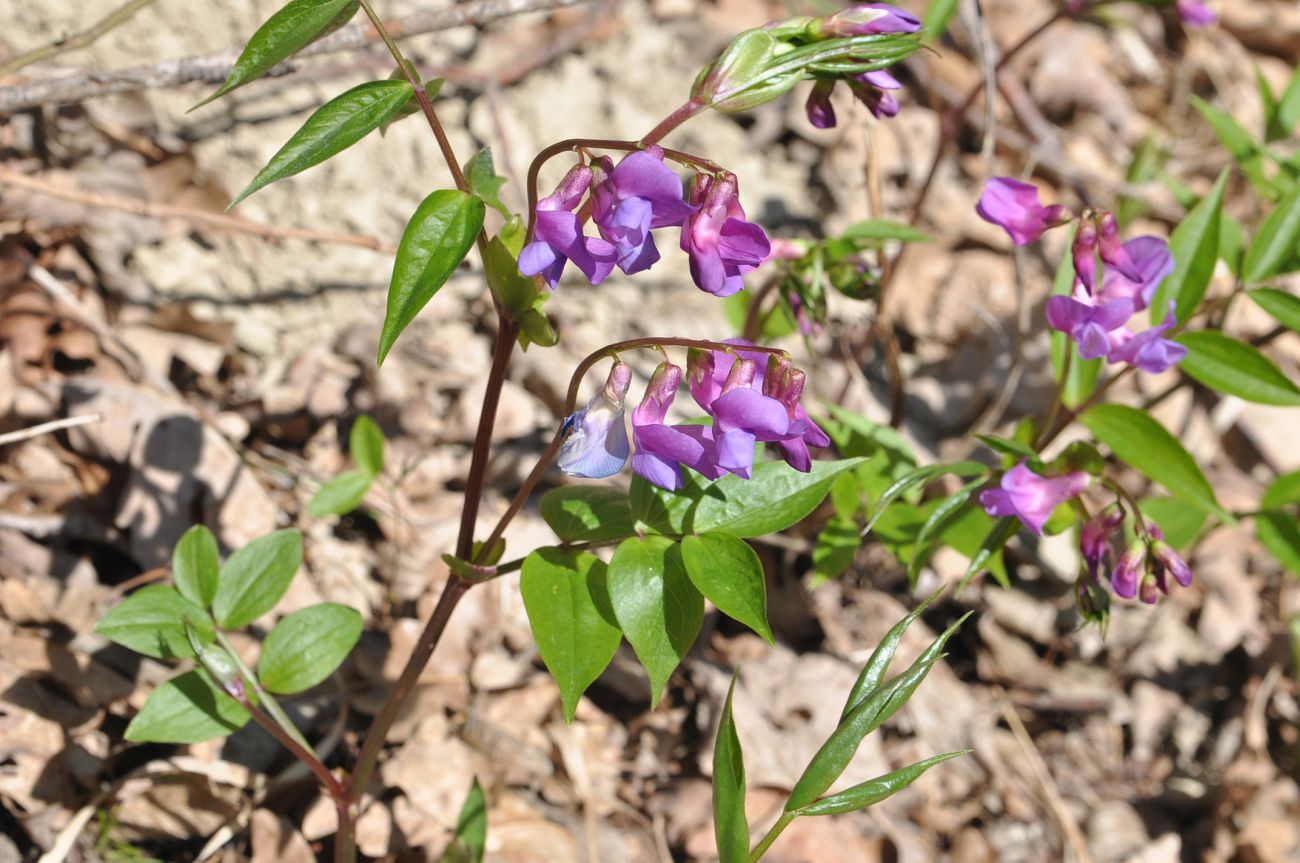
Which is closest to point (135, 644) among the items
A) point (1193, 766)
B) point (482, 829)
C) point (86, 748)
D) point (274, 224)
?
A: point (86, 748)

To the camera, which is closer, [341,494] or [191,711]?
[191,711]

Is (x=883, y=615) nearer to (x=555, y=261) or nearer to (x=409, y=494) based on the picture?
(x=409, y=494)

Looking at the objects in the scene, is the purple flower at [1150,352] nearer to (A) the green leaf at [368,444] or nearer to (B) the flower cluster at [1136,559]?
(B) the flower cluster at [1136,559]

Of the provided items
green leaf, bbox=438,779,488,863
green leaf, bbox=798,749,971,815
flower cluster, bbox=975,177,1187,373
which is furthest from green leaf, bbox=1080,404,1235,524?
green leaf, bbox=438,779,488,863

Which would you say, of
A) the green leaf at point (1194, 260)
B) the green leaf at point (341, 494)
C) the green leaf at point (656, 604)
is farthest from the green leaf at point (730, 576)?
the green leaf at point (1194, 260)

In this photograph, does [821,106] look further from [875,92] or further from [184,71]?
[184,71]

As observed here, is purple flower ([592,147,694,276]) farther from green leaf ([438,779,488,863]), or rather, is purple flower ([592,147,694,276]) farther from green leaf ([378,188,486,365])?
green leaf ([438,779,488,863])

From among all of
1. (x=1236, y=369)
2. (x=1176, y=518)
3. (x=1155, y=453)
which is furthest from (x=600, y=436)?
(x=1176, y=518)
